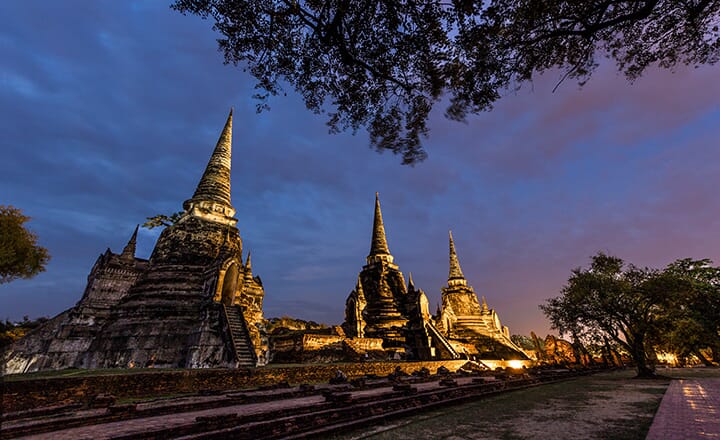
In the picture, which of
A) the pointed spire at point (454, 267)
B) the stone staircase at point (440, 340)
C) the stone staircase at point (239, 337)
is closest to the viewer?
the stone staircase at point (239, 337)

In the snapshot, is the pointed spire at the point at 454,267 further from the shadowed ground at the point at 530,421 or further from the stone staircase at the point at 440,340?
the shadowed ground at the point at 530,421

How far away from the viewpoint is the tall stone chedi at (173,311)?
12453mm

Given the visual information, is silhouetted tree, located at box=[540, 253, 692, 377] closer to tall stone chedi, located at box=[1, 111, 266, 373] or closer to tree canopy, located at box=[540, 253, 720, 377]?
tree canopy, located at box=[540, 253, 720, 377]

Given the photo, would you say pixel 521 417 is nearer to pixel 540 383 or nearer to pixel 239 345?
pixel 540 383

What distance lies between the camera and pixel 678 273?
15141 millimetres

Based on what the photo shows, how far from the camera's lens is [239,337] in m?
12.8

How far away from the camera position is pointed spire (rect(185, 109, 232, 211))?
1944 cm

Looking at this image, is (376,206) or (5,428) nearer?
(5,428)

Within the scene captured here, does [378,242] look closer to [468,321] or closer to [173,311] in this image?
[468,321]

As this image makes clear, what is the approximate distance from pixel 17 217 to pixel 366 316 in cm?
2515

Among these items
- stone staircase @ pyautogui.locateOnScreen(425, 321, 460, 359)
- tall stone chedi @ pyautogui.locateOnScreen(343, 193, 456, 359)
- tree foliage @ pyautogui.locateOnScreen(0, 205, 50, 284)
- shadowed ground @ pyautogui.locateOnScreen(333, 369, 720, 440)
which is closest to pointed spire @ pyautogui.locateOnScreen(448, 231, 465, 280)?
tall stone chedi @ pyautogui.locateOnScreen(343, 193, 456, 359)

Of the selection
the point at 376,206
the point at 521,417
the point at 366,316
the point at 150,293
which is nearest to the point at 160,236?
the point at 150,293

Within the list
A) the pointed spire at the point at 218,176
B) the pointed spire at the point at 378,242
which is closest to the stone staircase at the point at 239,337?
the pointed spire at the point at 218,176

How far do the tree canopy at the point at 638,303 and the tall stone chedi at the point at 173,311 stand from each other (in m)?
16.2
